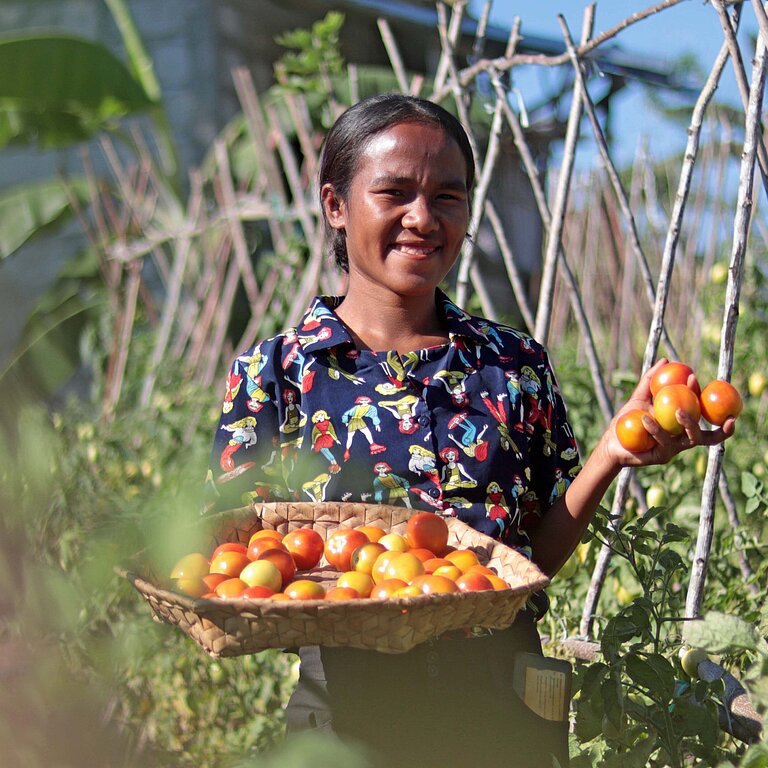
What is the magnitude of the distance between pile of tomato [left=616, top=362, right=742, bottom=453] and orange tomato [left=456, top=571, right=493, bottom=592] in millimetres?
272

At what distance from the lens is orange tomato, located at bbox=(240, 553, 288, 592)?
1.12 meters

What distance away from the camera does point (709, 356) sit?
279 cm

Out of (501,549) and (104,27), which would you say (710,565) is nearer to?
(501,549)

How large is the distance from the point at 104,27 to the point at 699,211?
14.6ft

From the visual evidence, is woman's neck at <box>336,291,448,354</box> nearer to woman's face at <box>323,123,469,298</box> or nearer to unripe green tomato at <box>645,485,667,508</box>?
woman's face at <box>323,123,469,298</box>

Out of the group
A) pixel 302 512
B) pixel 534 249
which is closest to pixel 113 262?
pixel 302 512

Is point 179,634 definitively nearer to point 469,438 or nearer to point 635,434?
point 469,438

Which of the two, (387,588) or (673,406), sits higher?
(673,406)

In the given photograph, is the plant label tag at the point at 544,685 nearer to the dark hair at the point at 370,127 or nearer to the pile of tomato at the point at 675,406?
the pile of tomato at the point at 675,406

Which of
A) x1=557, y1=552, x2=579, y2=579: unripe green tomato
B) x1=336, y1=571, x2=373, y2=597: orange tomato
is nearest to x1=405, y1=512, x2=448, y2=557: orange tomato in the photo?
x1=336, y1=571, x2=373, y2=597: orange tomato

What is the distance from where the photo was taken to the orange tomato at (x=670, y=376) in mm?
1248

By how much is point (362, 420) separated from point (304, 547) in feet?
0.69

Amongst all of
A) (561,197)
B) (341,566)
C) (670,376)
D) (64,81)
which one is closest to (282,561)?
(341,566)

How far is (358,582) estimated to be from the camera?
113 centimetres
